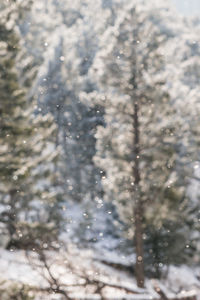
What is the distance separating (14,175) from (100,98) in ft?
23.1

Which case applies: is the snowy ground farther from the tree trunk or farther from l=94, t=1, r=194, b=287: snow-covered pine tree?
l=94, t=1, r=194, b=287: snow-covered pine tree

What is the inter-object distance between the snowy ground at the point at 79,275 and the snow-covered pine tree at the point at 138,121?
334 cm

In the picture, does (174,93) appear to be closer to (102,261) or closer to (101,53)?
(101,53)

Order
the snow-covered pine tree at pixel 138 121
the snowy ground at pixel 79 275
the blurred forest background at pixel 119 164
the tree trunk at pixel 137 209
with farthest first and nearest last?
the tree trunk at pixel 137 209
the snow-covered pine tree at pixel 138 121
the blurred forest background at pixel 119 164
the snowy ground at pixel 79 275

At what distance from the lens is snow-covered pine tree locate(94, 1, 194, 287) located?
1256 cm

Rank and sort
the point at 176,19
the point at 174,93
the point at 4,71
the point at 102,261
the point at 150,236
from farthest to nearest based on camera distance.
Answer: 1. the point at 176,19
2. the point at 102,261
3. the point at 150,236
4. the point at 174,93
5. the point at 4,71

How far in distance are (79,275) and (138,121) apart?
396 inches

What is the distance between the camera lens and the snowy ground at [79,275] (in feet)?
13.3

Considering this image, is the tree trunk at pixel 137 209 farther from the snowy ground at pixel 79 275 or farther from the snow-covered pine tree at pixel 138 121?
the snowy ground at pixel 79 275

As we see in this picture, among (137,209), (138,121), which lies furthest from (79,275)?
(138,121)

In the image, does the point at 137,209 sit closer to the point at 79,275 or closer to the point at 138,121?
the point at 138,121

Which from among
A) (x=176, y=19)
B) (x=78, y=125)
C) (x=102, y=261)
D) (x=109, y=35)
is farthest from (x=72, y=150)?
(x=176, y=19)

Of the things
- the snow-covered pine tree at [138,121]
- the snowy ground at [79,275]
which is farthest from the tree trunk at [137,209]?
the snowy ground at [79,275]

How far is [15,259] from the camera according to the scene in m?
13.2
